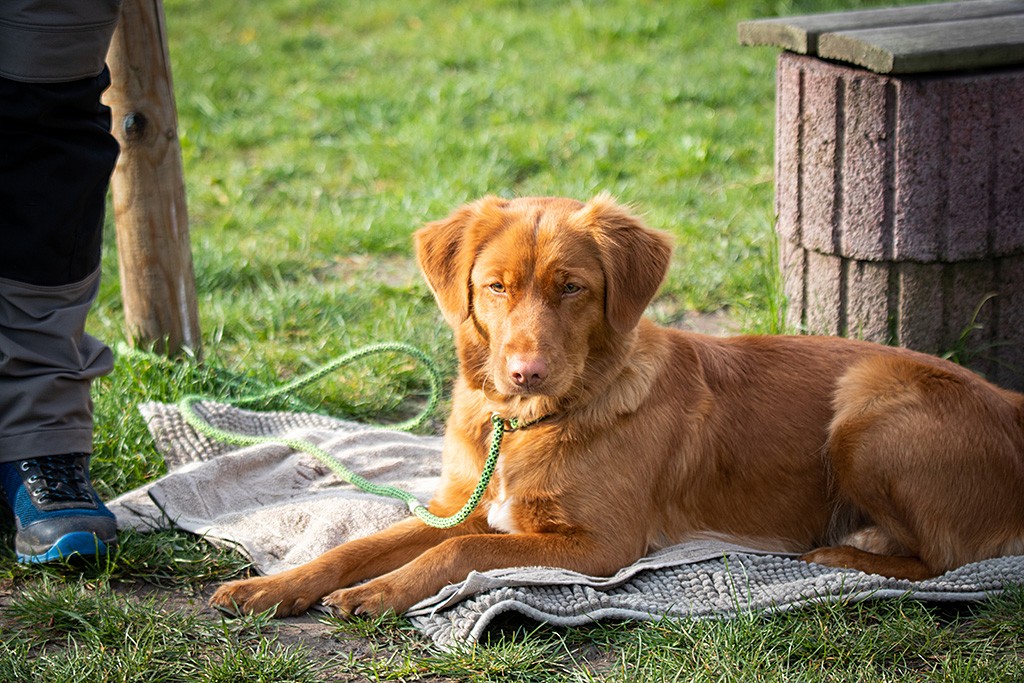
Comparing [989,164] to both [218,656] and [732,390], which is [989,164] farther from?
[218,656]

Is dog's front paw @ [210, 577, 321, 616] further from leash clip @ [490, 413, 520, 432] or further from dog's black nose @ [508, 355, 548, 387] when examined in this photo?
dog's black nose @ [508, 355, 548, 387]

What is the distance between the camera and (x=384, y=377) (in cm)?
487

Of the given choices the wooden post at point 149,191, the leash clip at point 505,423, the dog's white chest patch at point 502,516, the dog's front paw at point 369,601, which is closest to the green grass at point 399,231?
the dog's front paw at point 369,601

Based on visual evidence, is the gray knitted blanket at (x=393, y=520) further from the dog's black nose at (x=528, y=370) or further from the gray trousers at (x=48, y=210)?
the dog's black nose at (x=528, y=370)

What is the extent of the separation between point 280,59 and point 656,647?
7.96 metres

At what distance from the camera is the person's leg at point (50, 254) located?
10.9 feet

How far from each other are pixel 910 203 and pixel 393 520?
2292 millimetres

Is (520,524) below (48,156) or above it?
below

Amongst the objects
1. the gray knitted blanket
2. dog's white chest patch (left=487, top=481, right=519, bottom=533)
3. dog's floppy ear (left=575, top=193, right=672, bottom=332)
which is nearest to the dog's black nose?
dog's floppy ear (left=575, top=193, right=672, bottom=332)

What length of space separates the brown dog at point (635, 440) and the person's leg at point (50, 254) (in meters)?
0.73

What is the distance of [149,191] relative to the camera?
4.46 m

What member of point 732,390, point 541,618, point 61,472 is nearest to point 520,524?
point 541,618

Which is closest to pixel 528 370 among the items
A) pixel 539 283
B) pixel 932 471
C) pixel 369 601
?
pixel 539 283

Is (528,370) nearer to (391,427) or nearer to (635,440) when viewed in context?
(635,440)
